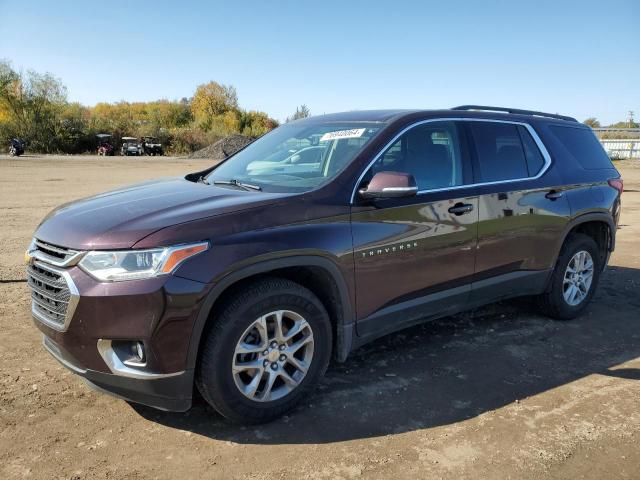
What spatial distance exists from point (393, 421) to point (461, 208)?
64.2 inches

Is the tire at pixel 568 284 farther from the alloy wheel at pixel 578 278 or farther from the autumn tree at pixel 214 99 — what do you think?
the autumn tree at pixel 214 99

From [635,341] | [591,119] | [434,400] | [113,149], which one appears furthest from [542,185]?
[591,119]

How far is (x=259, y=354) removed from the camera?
310 cm

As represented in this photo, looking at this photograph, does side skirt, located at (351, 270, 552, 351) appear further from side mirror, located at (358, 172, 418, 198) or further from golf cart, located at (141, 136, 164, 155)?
golf cart, located at (141, 136, 164, 155)

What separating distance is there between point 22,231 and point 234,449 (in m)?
7.53

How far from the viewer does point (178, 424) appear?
3217 millimetres

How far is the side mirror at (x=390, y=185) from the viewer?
331 cm

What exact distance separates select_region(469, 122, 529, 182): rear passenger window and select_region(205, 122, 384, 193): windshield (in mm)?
957

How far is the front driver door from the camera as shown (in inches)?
137

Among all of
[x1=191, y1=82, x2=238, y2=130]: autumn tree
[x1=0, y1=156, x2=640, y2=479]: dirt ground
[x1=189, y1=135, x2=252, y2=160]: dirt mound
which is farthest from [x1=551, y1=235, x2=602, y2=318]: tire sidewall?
[x1=191, y1=82, x2=238, y2=130]: autumn tree

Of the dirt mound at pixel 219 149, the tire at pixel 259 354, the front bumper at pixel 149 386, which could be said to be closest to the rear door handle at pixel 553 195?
the tire at pixel 259 354

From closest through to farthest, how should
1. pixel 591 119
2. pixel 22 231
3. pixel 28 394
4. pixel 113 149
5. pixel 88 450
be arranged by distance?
pixel 88 450 < pixel 28 394 < pixel 22 231 < pixel 113 149 < pixel 591 119

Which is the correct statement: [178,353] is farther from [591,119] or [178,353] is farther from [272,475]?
[591,119]

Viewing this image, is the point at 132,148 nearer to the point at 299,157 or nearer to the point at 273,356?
the point at 299,157
